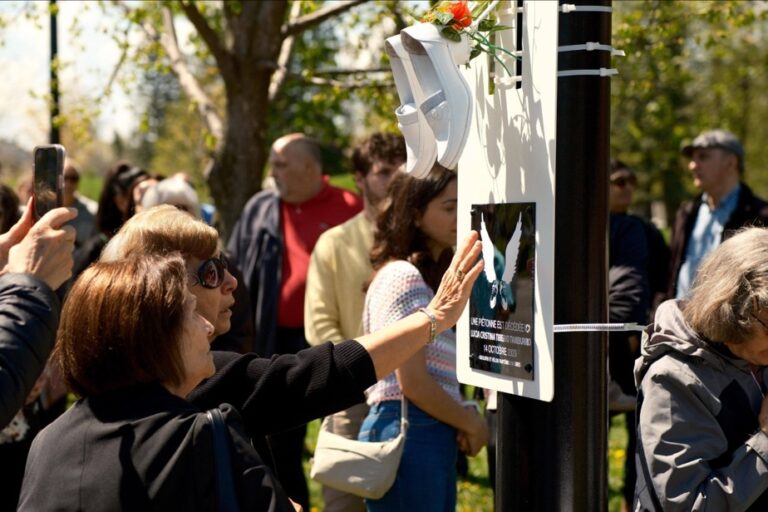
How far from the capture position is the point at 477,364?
292cm

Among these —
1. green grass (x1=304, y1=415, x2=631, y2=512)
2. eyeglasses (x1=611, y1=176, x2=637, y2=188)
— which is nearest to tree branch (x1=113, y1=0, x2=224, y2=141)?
green grass (x1=304, y1=415, x2=631, y2=512)

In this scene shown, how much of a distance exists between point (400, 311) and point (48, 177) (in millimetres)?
1389

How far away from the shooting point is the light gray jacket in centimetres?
280

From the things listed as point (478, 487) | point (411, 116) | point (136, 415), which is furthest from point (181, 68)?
point (136, 415)

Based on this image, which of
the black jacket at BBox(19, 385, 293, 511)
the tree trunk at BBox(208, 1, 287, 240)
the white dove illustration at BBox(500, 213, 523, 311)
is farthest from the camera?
the tree trunk at BBox(208, 1, 287, 240)

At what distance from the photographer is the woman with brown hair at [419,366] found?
3.84 m

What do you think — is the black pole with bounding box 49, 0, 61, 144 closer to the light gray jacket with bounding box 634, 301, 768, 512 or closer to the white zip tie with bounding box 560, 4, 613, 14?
the white zip tie with bounding box 560, 4, 613, 14

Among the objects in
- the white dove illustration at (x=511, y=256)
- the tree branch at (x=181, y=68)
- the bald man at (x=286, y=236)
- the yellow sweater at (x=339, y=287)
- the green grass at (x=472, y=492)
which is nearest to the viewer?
the white dove illustration at (x=511, y=256)

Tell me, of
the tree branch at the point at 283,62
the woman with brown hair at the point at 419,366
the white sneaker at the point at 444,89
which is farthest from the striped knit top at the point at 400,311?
the tree branch at the point at 283,62

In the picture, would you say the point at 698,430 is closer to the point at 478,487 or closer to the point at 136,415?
the point at 136,415

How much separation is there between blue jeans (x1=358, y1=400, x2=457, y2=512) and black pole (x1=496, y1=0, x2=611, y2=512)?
3.55ft

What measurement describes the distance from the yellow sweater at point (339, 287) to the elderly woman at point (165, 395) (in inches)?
88.8

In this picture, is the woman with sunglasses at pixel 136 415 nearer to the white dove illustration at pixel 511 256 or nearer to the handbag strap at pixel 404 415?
the white dove illustration at pixel 511 256

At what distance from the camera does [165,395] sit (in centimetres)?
234
